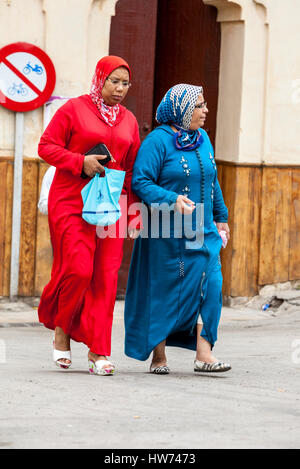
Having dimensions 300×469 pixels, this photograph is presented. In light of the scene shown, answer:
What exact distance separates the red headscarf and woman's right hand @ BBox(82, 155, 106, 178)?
0.90 feet

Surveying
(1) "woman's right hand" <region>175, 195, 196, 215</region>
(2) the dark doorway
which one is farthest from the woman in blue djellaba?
(2) the dark doorway

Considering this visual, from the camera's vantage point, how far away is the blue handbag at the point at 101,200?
637 centimetres

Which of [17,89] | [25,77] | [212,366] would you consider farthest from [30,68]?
[212,366]

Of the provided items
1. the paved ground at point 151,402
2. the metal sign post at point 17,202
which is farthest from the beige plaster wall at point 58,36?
the paved ground at point 151,402

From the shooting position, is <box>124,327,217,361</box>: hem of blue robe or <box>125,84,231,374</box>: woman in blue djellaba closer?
<box>125,84,231,374</box>: woman in blue djellaba

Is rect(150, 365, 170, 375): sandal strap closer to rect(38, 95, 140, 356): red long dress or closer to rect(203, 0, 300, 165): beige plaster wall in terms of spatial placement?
rect(38, 95, 140, 356): red long dress

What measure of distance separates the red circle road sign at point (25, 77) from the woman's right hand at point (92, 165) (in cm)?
335

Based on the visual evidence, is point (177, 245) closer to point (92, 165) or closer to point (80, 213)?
point (80, 213)

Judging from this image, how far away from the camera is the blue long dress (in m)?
6.48

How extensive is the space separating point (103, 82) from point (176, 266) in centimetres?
117

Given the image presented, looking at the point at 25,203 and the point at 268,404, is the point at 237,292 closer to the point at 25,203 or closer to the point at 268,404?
the point at 25,203

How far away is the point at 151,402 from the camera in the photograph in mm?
5742

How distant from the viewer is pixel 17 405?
5.57m
